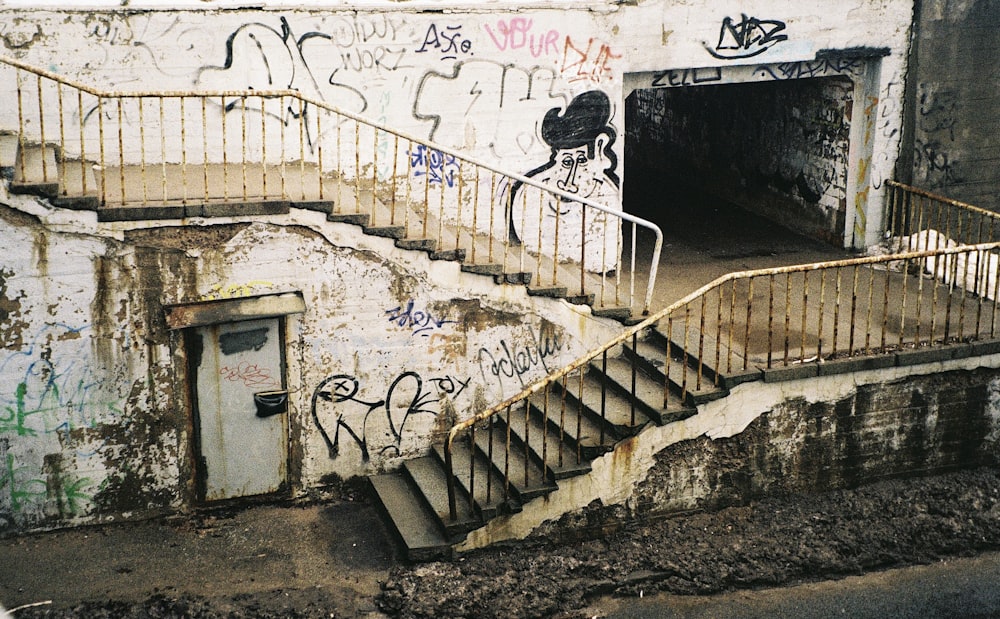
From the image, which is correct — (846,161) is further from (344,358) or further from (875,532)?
(344,358)

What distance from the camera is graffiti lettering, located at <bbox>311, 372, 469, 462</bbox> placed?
426 inches

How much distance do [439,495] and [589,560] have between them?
141 cm

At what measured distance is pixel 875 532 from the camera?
35.1 ft

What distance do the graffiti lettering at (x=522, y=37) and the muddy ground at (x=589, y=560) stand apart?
461 cm

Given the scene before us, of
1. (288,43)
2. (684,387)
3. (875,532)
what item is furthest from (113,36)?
(875,532)

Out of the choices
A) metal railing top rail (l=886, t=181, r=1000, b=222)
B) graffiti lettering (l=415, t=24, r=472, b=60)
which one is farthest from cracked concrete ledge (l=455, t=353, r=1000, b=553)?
graffiti lettering (l=415, t=24, r=472, b=60)

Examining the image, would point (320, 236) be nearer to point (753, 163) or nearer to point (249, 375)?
point (249, 375)

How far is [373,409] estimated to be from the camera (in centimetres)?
1098

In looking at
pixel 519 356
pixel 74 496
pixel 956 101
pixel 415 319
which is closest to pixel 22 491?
pixel 74 496

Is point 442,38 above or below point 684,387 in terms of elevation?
above

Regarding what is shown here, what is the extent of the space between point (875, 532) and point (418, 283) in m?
4.62

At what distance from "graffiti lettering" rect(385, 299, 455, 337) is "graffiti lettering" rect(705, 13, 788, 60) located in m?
4.33

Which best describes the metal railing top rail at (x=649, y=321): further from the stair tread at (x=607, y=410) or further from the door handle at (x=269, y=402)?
the door handle at (x=269, y=402)

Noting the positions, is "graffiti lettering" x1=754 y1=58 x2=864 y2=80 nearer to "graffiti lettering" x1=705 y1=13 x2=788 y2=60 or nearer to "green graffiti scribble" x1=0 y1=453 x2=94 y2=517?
"graffiti lettering" x1=705 y1=13 x2=788 y2=60
